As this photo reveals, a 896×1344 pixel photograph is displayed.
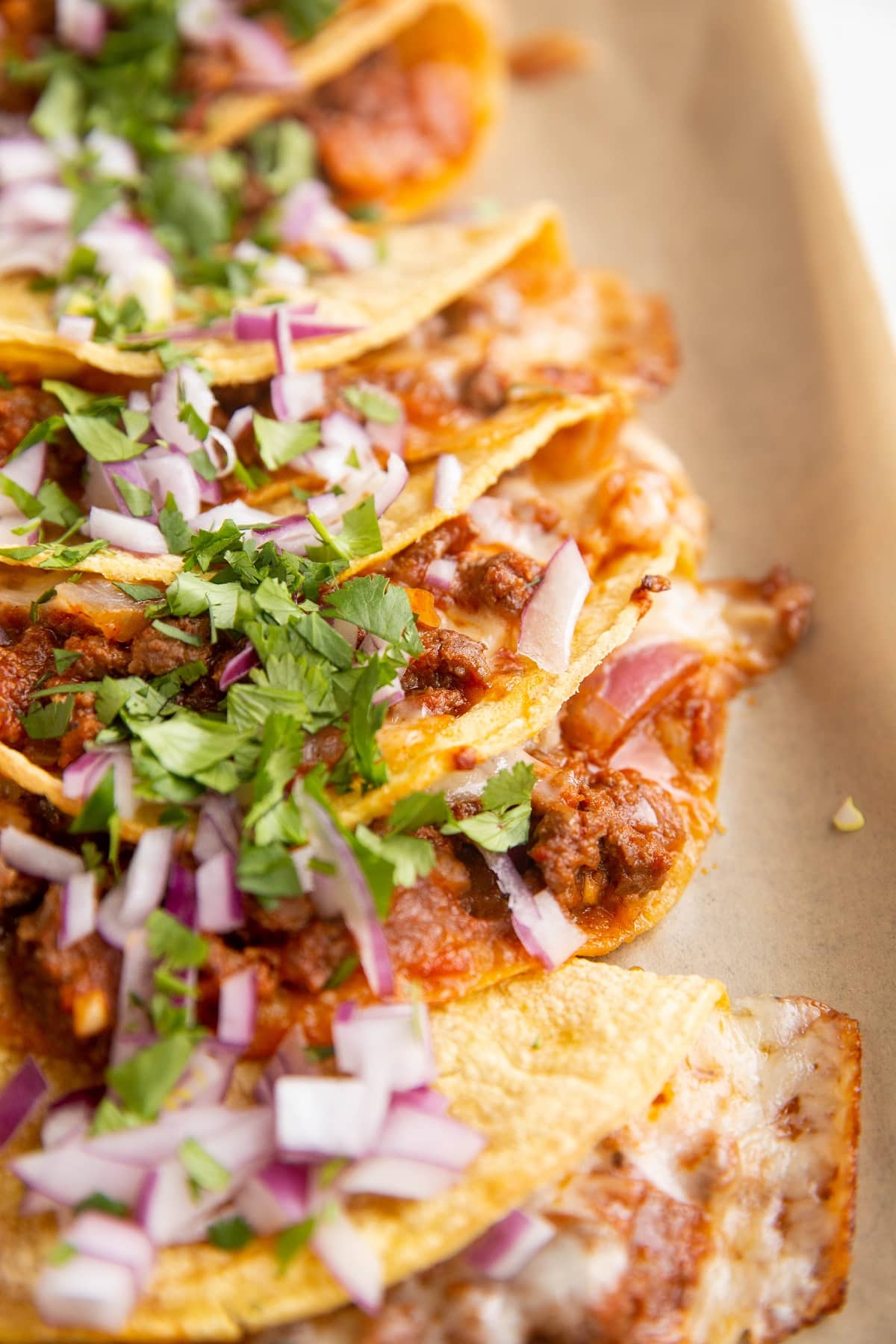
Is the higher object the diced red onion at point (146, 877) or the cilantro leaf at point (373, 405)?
the cilantro leaf at point (373, 405)

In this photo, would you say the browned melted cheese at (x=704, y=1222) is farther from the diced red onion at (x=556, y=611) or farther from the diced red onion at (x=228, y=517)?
the diced red onion at (x=228, y=517)

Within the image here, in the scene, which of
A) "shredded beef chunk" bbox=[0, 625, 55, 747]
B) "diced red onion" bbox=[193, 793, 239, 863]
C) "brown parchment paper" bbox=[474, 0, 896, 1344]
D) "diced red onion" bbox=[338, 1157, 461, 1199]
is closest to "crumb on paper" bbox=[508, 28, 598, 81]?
"brown parchment paper" bbox=[474, 0, 896, 1344]

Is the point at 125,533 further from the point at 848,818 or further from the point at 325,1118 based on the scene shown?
the point at 848,818

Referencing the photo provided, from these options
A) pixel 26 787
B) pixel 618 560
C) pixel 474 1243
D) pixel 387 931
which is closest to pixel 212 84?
pixel 618 560

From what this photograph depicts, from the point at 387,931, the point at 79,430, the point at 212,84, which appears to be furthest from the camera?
the point at 212,84

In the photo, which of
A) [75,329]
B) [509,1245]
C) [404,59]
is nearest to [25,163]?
[75,329]

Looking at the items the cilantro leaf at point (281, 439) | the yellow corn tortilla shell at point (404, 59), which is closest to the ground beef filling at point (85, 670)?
the cilantro leaf at point (281, 439)

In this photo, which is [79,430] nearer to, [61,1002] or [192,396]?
[192,396]
